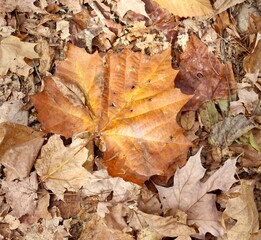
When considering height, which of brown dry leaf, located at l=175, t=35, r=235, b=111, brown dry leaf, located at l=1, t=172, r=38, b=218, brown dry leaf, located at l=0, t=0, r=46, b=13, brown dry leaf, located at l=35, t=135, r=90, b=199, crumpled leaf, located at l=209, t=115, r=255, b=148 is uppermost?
brown dry leaf, located at l=0, t=0, r=46, b=13

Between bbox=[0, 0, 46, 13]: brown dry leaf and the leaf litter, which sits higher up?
bbox=[0, 0, 46, 13]: brown dry leaf

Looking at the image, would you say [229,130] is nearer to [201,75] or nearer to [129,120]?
[201,75]

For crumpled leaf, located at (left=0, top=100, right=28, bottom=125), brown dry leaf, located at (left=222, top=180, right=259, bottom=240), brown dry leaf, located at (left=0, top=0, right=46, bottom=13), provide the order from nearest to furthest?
1. brown dry leaf, located at (left=222, top=180, right=259, bottom=240)
2. crumpled leaf, located at (left=0, top=100, right=28, bottom=125)
3. brown dry leaf, located at (left=0, top=0, right=46, bottom=13)

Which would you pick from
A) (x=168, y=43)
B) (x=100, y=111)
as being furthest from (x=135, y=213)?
(x=168, y=43)

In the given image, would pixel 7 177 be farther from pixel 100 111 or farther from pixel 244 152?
pixel 244 152

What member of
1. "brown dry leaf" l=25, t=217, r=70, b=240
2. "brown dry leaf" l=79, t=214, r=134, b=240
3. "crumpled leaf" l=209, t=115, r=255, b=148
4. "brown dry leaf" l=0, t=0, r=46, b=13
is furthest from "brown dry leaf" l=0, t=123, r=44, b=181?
"crumpled leaf" l=209, t=115, r=255, b=148

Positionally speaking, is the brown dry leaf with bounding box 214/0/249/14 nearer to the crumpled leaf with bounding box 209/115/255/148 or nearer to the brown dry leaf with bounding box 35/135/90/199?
the crumpled leaf with bounding box 209/115/255/148

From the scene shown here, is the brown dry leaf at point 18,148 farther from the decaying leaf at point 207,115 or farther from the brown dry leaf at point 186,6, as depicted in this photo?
the brown dry leaf at point 186,6
